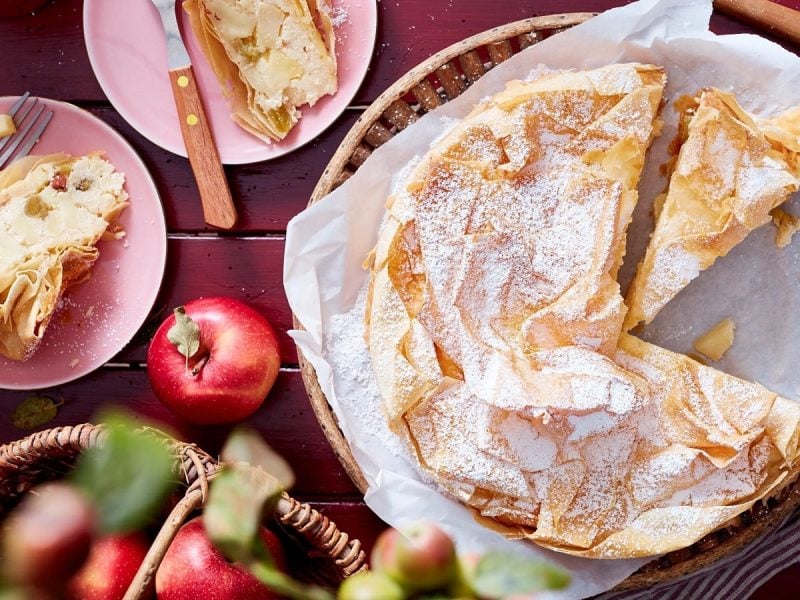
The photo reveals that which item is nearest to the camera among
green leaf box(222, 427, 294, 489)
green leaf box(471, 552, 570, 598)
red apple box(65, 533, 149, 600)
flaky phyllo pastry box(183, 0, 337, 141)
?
green leaf box(471, 552, 570, 598)

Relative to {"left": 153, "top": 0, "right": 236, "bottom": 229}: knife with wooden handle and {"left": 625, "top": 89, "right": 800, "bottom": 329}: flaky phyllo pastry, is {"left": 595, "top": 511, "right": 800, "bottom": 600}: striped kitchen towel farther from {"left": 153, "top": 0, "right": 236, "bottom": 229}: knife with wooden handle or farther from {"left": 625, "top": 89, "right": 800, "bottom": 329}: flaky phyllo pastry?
{"left": 153, "top": 0, "right": 236, "bottom": 229}: knife with wooden handle

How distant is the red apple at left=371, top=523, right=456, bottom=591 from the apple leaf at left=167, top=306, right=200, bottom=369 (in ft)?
2.26

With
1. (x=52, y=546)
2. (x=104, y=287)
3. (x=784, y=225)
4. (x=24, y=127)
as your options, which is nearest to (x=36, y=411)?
(x=104, y=287)

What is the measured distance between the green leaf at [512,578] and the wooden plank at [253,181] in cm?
87

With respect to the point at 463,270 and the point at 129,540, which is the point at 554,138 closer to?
the point at 463,270

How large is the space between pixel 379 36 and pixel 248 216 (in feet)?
1.09

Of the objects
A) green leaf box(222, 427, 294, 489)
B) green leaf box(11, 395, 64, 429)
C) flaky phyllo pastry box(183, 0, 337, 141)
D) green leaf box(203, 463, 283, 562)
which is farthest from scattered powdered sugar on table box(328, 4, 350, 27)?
green leaf box(203, 463, 283, 562)

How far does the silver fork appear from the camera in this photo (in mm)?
1328

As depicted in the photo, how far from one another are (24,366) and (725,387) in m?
0.98

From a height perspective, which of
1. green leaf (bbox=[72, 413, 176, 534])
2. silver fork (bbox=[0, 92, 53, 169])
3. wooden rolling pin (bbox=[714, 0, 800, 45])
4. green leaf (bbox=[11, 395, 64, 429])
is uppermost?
wooden rolling pin (bbox=[714, 0, 800, 45])

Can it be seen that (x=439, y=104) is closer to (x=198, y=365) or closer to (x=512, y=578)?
(x=198, y=365)

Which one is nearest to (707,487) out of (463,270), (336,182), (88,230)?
(463,270)

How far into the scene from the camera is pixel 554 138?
3.67 feet

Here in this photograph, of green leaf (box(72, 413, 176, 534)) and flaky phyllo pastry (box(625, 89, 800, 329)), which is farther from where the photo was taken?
flaky phyllo pastry (box(625, 89, 800, 329))
